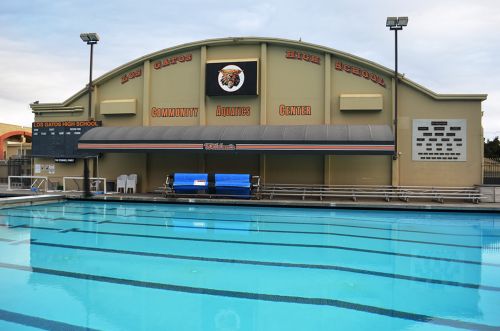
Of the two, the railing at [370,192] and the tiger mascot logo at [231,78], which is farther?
the tiger mascot logo at [231,78]

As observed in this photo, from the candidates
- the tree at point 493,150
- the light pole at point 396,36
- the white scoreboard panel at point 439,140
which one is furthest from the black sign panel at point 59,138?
the tree at point 493,150

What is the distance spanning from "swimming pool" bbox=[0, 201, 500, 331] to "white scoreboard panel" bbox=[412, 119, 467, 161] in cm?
510

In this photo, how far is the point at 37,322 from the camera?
3.64 meters

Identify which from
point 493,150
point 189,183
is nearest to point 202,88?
point 189,183

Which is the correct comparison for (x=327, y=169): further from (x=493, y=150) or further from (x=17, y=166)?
(x=493, y=150)

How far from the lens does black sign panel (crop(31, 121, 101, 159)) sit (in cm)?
1708

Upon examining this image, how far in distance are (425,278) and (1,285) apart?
568 cm

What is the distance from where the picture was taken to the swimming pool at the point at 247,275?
3814 millimetres

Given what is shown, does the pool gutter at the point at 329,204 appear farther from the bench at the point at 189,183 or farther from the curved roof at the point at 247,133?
the curved roof at the point at 247,133

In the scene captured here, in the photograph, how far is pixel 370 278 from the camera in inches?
207

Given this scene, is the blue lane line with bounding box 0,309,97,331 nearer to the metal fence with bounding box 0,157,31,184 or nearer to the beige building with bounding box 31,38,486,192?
the beige building with bounding box 31,38,486,192

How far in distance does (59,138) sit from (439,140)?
1661 centimetres

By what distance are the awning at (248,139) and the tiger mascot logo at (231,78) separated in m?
1.96

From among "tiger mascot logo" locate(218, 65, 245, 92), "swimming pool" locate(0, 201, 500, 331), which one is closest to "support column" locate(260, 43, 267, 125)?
"tiger mascot logo" locate(218, 65, 245, 92)
